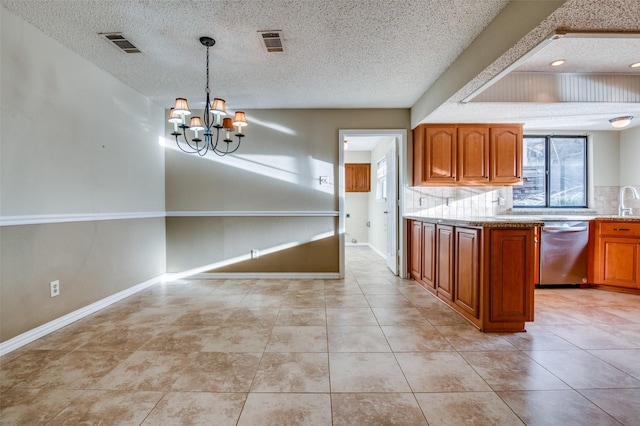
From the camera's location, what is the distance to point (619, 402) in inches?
59.1

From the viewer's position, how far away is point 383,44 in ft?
8.08

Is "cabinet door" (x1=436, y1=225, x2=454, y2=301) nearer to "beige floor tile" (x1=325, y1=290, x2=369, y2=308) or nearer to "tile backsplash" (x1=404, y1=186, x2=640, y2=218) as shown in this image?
"beige floor tile" (x1=325, y1=290, x2=369, y2=308)

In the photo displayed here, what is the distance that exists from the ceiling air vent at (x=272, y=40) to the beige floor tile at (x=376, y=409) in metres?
2.58

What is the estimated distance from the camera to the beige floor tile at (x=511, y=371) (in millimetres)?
1639

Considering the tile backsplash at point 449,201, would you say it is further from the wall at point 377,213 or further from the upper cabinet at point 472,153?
the wall at point 377,213

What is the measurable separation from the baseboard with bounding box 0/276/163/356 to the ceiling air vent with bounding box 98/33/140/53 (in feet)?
7.90

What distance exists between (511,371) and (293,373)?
1344 millimetres

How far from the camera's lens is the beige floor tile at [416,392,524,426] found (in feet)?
4.48

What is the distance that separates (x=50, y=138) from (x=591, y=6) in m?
3.80

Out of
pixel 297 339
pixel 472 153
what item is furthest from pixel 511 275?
pixel 472 153

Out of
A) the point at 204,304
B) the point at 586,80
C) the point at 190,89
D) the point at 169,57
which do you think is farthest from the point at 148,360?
the point at 586,80

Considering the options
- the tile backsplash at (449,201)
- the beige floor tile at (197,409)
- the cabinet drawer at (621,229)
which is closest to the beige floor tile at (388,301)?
the tile backsplash at (449,201)

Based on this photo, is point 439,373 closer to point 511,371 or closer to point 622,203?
point 511,371

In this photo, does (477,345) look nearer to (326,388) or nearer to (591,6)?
(326,388)
